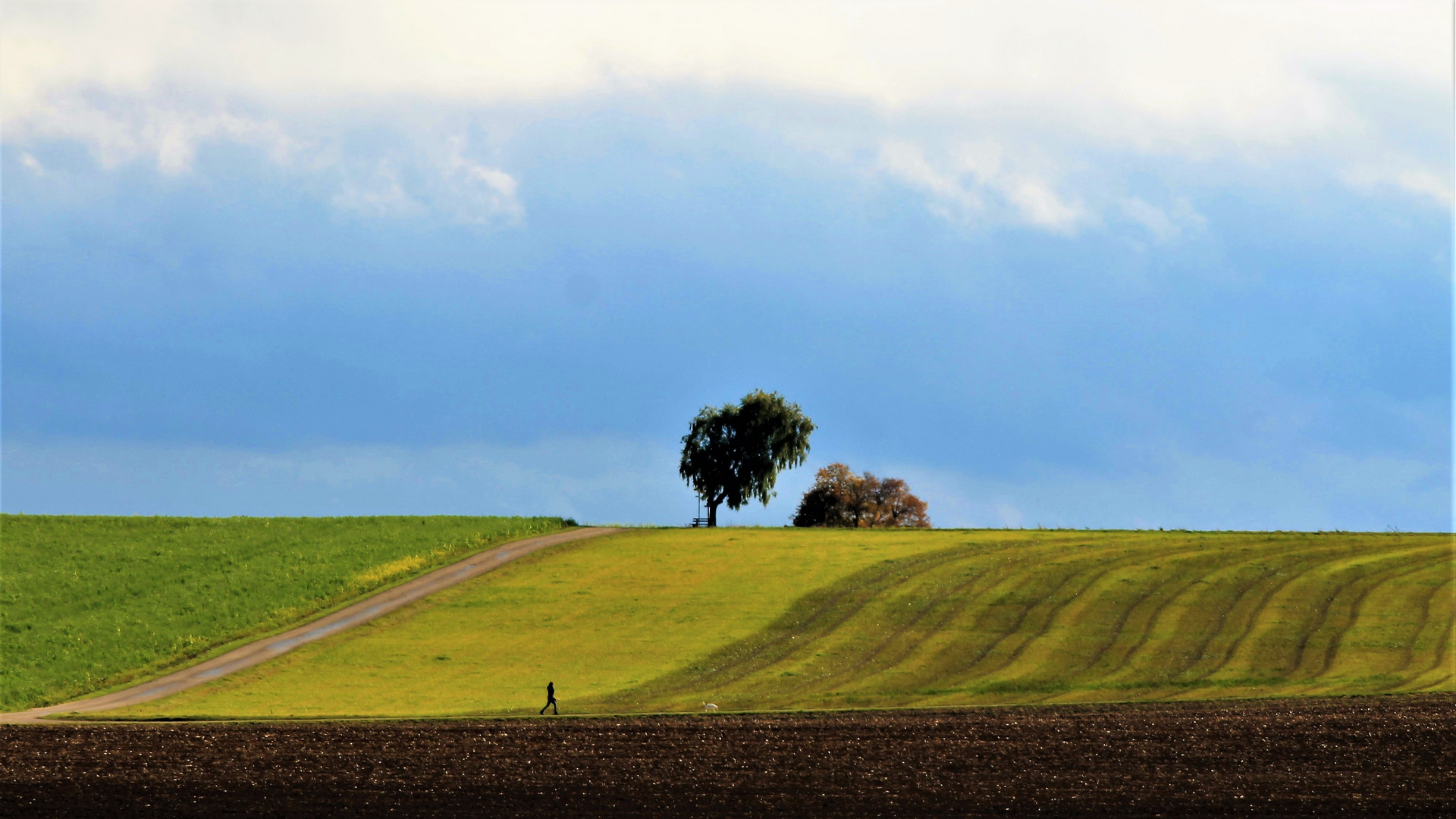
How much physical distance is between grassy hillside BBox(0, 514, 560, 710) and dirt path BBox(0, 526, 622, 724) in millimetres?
1581

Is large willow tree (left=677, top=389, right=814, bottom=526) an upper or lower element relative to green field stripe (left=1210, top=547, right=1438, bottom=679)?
upper

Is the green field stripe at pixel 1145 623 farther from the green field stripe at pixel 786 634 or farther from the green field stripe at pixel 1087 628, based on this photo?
the green field stripe at pixel 786 634

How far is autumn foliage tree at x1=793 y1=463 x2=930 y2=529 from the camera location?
104250mm

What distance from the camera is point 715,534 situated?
71.9 metres

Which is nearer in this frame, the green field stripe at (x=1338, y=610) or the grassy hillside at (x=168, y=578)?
the green field stripe at (x=1338, y=610)

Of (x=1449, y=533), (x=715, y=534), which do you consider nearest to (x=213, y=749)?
(x=715, y=534)

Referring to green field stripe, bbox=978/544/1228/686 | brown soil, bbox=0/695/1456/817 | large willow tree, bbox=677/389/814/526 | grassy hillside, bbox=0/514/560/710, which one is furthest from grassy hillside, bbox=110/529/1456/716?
large willow tree, bbox=677/389/814/526

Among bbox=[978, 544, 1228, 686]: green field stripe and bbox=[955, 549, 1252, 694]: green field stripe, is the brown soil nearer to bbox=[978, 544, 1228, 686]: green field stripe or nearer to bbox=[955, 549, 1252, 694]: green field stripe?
bbox=[955, 549, 1252, 694]: green field stripe

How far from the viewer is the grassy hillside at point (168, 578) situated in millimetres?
50219

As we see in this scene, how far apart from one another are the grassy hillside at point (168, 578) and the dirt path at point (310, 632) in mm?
1581

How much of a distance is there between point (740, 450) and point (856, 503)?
17.3m

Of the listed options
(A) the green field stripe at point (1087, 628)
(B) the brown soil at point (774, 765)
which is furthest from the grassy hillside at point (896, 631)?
(B) the brown soil at point (774, 765)

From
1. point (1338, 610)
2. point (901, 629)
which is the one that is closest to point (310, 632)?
point (901, 629)

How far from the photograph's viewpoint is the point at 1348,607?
50.7m
